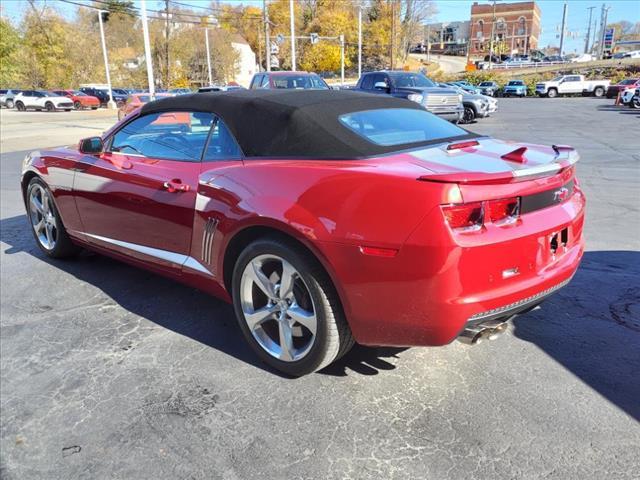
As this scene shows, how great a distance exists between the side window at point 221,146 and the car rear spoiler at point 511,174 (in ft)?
4.26

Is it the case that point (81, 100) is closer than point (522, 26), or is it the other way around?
point (81, 100)

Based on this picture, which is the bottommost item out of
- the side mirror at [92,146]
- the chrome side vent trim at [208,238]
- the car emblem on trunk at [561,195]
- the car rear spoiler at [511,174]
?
the chrome side vent trim at [208,238]

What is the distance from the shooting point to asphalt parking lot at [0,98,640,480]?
229cm

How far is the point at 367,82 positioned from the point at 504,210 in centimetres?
1561

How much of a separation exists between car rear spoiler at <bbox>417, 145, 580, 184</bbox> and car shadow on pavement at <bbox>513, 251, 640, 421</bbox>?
1.12m

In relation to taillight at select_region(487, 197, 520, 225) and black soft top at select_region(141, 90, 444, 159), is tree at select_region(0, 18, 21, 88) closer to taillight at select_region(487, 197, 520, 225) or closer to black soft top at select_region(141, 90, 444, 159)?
black soft top at select_region(141, 90, 444, 159)

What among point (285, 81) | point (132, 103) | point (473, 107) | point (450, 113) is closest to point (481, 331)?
point (285, 81)

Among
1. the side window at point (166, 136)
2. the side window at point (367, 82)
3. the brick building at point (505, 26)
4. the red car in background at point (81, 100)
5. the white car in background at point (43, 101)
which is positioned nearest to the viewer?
the side window at point (166, 136)

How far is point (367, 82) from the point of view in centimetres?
1722

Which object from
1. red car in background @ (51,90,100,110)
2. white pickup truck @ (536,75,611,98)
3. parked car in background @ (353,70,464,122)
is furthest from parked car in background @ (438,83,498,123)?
red car in background @ (51,90,100,110)

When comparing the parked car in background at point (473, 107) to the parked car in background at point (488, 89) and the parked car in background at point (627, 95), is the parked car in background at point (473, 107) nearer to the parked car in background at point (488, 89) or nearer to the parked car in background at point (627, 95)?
the parked car in background at point (627, 95)

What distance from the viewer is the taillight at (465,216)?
2295 mm

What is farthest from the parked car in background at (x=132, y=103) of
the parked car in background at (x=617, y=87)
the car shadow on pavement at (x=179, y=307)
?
the parked car in background at (x=617, y=87)

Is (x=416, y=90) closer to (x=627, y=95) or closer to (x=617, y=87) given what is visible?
(x=627, y=95)
